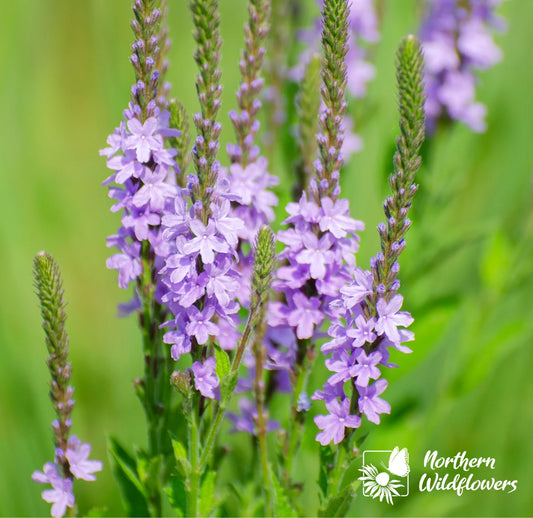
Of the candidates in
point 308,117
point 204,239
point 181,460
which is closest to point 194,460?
point 181,460

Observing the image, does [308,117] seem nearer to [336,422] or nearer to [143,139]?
[143,139]

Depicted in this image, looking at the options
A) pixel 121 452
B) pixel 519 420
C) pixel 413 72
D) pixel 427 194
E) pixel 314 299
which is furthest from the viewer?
pixel 519 420

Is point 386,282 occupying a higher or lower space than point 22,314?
lower

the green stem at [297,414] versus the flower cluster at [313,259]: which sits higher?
the flower cluster at [313,259]

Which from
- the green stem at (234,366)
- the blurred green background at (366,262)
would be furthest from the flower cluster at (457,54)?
the green stem at (234,366)

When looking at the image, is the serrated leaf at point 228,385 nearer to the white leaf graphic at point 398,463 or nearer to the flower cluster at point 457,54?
the white leaf graphic at point 398,463

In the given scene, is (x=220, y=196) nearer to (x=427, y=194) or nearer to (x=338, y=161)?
(x=338, y=161)

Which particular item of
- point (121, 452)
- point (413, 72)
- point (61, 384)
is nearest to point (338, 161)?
point (413, 72)
